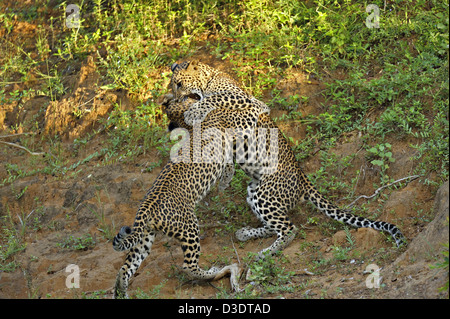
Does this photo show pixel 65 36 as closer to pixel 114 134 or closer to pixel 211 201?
pixel 114 134

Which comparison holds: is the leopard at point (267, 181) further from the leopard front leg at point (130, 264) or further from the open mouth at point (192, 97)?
the leopard front leg at point (130, 264)

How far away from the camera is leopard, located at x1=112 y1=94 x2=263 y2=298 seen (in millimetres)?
7105

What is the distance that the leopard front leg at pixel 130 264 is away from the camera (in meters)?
6.99

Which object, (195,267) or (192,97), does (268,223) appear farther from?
(192,97)

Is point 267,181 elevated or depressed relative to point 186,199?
depressed

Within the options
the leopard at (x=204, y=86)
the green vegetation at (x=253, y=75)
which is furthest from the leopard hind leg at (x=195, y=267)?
the leopard at (x=204, y=86)

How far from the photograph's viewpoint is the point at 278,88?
34.3 ft

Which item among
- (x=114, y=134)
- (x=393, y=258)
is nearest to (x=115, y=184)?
(x=114, y=134)

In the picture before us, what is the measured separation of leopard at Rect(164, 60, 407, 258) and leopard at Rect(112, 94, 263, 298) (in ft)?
0.91

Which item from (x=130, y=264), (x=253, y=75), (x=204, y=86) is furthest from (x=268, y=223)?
(x=253, y=75)

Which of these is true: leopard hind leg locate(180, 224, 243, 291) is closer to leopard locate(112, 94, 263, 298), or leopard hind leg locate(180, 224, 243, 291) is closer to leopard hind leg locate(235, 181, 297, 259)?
leopard locate(112, 94, 263, 298)

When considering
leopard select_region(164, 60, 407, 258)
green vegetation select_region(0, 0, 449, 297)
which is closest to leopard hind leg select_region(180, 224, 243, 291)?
green vegetation select_region(0, 0, 449, 297)

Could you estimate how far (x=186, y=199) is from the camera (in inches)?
302

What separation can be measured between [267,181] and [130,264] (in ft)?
7.97
